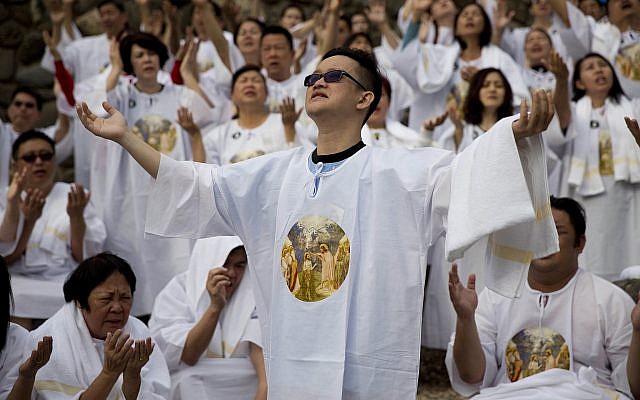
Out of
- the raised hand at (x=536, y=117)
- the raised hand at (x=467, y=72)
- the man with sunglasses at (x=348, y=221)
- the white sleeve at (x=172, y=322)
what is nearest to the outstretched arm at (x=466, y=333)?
the man with sunglasses at (x=348, y=221)

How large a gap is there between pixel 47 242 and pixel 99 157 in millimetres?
1126

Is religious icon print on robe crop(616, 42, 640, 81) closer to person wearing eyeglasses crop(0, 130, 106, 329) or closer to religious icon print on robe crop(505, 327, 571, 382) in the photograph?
religious icon print on robe crop(505, 327, 571, 382)

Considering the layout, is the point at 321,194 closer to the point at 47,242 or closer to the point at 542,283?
the point at 542,283

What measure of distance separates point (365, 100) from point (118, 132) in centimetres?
79

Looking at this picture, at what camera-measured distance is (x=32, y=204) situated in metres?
5.04

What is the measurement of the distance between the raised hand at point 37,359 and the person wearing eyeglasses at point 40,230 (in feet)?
5.27

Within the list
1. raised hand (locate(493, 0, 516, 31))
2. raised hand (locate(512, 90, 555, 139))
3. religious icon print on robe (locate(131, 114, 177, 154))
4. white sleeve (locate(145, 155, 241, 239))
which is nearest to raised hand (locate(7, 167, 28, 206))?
religious icon print on robe (locate(131, 114, 177, 154))

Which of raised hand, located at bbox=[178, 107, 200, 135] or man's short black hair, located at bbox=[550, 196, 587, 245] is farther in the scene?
raised hand, located at bbox=[178, 107, 200, 135]

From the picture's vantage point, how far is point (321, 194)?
125 inches

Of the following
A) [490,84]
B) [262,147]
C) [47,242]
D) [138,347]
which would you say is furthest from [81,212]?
[490,84]

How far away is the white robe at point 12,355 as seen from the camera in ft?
12.1

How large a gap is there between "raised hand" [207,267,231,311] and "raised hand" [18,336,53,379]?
1043 mm

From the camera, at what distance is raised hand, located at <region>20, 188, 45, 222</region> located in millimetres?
5008

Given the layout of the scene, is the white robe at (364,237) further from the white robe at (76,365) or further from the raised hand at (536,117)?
the white robe at (76,365)
